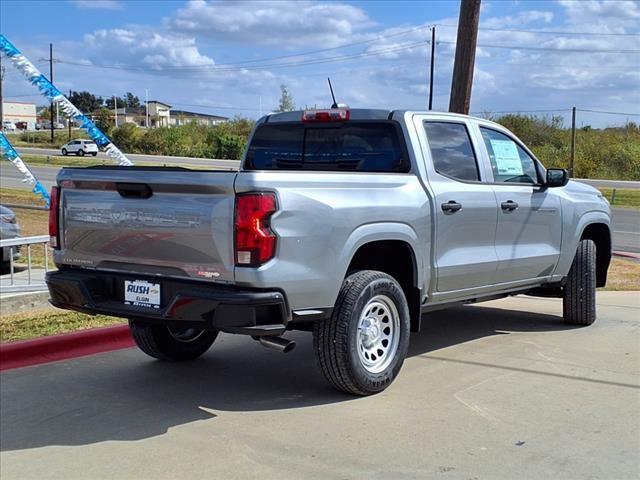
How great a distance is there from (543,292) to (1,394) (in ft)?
17.4

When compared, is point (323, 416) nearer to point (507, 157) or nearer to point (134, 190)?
point (134, 190)

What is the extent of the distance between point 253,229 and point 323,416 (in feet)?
4.53

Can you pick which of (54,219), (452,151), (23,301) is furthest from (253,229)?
(23,301)

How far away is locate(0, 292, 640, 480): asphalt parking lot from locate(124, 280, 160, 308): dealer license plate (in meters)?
0.77

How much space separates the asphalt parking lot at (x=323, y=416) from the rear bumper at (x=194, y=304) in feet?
2.25

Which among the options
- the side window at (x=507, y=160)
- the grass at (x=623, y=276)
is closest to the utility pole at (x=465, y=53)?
the grass at (x=623, y=276)

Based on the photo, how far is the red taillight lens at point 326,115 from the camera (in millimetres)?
6000

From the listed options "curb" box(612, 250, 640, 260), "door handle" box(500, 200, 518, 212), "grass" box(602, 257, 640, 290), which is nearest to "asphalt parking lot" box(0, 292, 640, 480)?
"door handle" box(500, 200, 518, 212)

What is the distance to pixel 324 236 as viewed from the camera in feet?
15.4

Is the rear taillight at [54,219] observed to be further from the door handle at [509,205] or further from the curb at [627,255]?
the curb at [627,255]

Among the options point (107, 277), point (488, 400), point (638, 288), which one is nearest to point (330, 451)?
point (488, 400)

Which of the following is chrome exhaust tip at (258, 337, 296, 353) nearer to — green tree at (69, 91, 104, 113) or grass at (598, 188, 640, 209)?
grass at (598, 188, 640, 209)

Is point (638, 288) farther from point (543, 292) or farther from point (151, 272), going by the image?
point (151, 272)

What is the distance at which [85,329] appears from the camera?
6.83 meters
